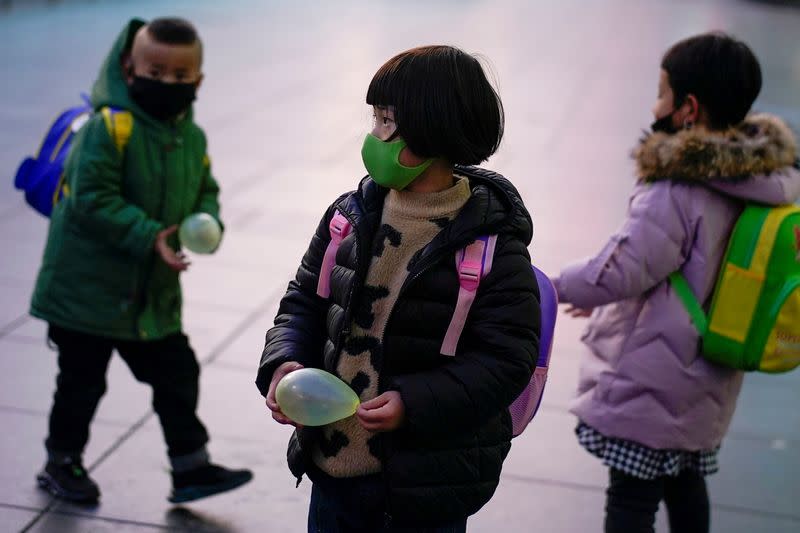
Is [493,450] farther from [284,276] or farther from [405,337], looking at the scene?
[284,276]

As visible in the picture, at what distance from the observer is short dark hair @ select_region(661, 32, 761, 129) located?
3400 millimetres

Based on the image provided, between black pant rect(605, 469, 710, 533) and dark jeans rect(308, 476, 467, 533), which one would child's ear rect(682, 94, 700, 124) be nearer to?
black pant rect(605, 469, 710, 533)

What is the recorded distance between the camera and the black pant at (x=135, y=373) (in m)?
3.99

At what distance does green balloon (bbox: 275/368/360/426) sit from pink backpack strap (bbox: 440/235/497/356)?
9.6 inches

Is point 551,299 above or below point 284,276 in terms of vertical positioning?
above

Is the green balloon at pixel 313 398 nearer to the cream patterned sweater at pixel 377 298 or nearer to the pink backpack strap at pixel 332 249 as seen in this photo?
the cream patterned sweater at pixel 377 298

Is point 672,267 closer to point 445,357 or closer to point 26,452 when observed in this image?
point 445,357

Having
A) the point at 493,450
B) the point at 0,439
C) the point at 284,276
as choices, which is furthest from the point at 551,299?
the point at 284,276

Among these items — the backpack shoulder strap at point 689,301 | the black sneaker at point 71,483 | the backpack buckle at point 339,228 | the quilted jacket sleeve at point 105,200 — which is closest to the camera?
the backpack buckle at point 339,228

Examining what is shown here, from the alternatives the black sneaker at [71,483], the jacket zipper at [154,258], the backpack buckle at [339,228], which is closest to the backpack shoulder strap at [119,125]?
the jacket zipper at [154,258]

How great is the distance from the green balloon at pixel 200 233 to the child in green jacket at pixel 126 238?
0.06m

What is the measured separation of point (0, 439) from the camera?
4531 mm

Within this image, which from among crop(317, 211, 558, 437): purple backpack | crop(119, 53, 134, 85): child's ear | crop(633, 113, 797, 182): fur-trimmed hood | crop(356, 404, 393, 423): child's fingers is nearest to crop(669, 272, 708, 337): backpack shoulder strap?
crop(633, 113, 797, 182): fur-trimmed hood

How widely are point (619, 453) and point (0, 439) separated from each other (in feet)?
8.04
